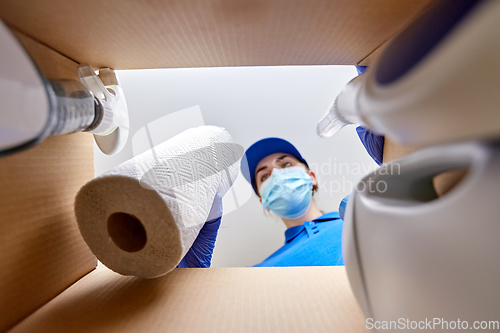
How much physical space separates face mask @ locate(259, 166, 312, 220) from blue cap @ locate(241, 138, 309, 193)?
0.15 m

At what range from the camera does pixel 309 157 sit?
1.04 meters

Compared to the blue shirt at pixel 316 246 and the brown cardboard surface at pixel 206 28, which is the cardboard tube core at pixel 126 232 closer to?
the brown cardboard surface at pixel 206 28

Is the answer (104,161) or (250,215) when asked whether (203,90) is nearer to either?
(104,161)

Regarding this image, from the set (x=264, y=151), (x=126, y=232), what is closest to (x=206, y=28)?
(x=126, y=232)

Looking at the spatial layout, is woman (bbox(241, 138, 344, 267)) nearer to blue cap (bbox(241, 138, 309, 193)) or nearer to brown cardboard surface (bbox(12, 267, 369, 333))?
blue cap (bbox(241, 138, 309, 193))

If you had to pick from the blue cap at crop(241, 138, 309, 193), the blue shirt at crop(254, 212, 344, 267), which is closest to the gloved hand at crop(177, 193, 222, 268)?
the blue shirt at crop(254, 212, 344, 267)

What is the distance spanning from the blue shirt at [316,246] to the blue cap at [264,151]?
0.25 m

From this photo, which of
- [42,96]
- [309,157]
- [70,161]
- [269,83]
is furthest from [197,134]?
[309,157]

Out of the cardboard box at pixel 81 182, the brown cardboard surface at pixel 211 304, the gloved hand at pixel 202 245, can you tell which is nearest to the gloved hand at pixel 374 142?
the cardboard box at pixel 81 182

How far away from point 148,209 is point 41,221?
167 millimetres

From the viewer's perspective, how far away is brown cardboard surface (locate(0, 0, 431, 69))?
1.09ft

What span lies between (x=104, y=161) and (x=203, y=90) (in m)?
0.33

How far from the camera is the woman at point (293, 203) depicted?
0.78 metres

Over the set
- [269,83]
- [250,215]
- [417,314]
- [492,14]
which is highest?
[269,83]
